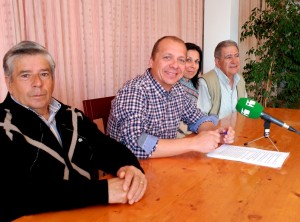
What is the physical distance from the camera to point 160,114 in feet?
5.68

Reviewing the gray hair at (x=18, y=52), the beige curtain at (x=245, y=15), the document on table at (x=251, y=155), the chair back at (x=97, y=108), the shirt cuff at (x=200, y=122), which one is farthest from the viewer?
the beige curtain at (x=245, y=15)

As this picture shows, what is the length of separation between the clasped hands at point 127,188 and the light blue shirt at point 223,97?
1822 millimetres

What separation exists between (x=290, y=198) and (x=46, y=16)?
1.95 m

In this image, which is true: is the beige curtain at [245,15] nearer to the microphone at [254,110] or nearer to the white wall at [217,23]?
the white wall at [217,23]

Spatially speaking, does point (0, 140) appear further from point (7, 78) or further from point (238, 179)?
point (238, 179)

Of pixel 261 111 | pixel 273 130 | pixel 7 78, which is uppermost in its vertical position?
pixel 7 78

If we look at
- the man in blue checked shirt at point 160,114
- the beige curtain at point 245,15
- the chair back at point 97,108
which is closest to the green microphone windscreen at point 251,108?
the man in blue checked shirt at point 160,114

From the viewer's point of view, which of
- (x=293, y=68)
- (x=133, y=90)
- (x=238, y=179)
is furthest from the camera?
(x=293, y=68)

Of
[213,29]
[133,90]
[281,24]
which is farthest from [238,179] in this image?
[213,29]

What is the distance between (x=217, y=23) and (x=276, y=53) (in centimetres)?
93

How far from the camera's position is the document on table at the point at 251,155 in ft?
4.52

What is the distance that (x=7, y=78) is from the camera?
4.32 feet

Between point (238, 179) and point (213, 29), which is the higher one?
point (213, 29)

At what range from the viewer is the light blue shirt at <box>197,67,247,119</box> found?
112 inches
